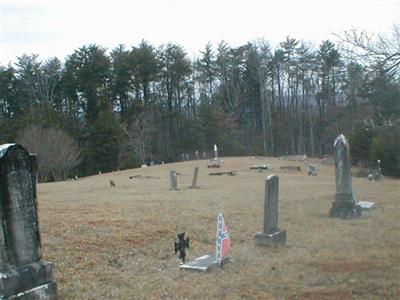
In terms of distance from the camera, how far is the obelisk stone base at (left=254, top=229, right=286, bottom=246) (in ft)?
33.8

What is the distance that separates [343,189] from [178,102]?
5345 centimetres

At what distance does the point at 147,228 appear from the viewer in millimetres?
10992

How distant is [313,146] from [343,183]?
51042 mm

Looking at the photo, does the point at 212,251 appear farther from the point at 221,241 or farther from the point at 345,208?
the point at 345,208

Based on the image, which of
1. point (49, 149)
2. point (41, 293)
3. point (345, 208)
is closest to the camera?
point (41, 293)

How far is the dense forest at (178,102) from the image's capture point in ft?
179

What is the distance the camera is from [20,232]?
5.69 metres

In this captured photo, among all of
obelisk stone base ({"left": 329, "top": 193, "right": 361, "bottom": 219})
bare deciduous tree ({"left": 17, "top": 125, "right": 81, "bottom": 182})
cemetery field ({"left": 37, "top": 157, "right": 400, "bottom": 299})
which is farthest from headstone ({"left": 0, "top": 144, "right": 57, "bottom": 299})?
bare deciduous tree ({"left": 17, "top": 125, "right": 81, "bottom": 182})

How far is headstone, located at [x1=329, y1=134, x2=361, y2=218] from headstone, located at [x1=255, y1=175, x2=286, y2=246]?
14.3ft

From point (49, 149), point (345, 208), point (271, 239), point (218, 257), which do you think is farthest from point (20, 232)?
point (49, 149)

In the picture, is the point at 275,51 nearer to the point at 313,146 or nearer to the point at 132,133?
the point at 313,146

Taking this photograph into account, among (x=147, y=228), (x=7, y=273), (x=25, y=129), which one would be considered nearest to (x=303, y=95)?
(x=25, y=129)

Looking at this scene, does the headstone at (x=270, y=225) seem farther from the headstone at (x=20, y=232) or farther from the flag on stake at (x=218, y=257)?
the headstone at (x=20, y=232)

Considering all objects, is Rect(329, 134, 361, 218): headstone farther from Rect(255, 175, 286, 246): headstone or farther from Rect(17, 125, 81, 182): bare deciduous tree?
Rect(17, 125, 81, 182): bare deciduous tree
